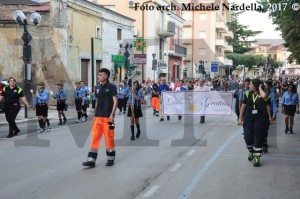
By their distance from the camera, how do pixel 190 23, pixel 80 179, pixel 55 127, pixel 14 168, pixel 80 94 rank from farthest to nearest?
pixel 190 23 < pixel 80 94 < pixel 55 127 < pixel 14 168 < pixel 80 179

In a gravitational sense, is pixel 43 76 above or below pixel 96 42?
below

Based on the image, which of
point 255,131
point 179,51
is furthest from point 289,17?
point 179,51

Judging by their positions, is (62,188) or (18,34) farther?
(18,34)

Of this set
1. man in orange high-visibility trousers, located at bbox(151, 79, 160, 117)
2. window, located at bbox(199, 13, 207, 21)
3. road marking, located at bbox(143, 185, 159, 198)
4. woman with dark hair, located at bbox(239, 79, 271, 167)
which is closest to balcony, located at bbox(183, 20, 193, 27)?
window, located at bbox(199, 13, 207, 21)

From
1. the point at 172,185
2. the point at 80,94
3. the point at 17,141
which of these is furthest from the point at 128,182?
the point at 80,94

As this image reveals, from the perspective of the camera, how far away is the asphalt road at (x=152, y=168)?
7.10 m

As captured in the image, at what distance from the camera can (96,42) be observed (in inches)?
1203

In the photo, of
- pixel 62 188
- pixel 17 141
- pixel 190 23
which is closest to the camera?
pixel 62 188

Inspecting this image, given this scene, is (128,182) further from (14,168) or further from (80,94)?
(80,94)

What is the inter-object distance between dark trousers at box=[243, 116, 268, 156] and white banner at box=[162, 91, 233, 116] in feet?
27.7

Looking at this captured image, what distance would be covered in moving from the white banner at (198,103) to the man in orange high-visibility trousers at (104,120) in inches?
370

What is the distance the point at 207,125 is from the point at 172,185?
9777mm

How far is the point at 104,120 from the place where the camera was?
29.5 feet

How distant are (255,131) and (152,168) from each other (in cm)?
224
